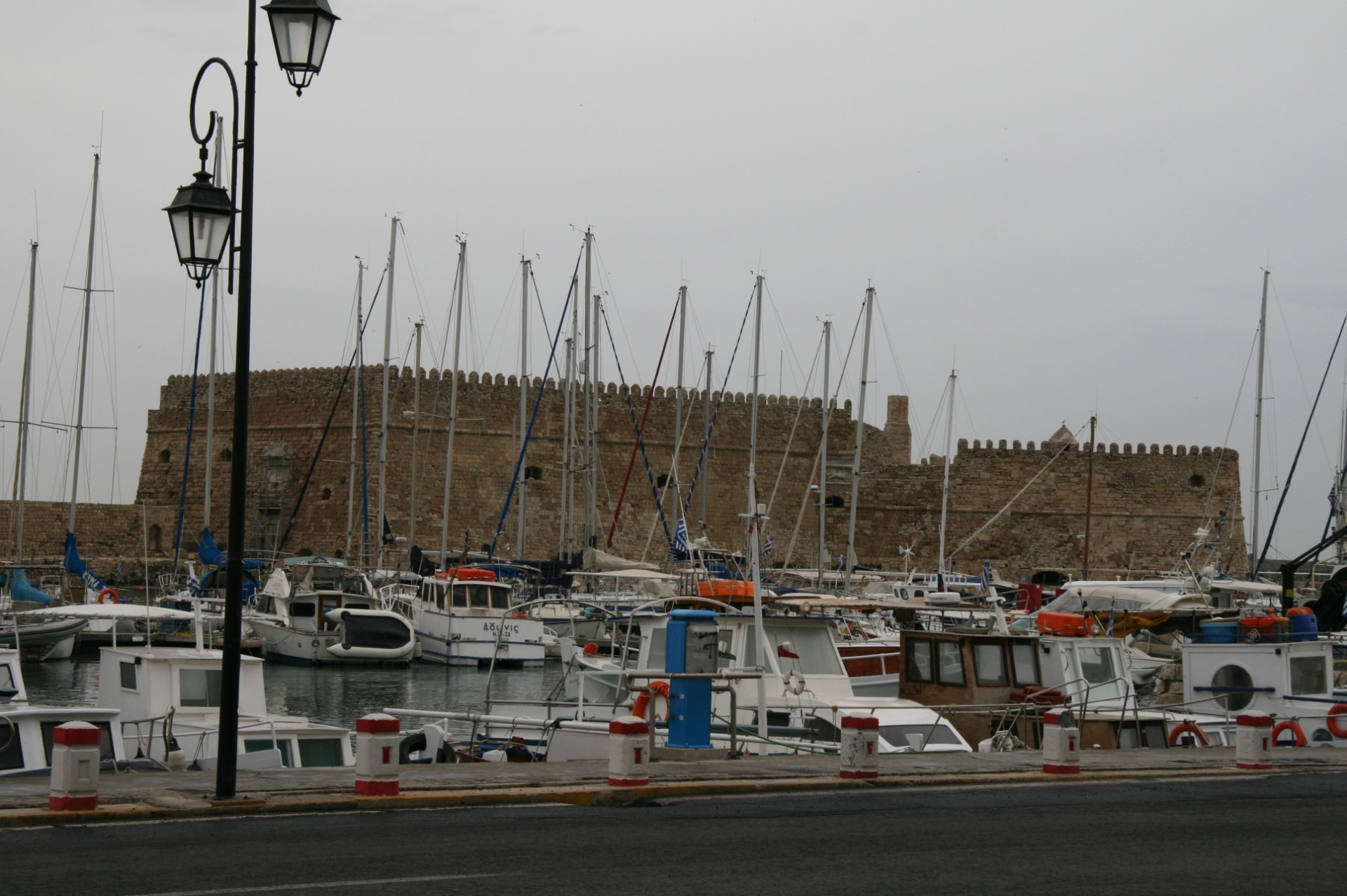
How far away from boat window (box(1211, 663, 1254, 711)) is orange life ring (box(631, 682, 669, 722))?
20.4ft

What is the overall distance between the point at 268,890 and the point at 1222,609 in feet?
74.9

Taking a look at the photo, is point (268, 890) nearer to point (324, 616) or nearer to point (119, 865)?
point (119, 865)

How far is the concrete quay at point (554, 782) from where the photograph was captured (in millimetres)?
8602

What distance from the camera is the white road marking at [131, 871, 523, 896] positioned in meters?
6.14

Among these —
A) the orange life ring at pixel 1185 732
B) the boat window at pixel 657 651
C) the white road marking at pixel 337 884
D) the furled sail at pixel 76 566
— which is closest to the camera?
the white road marking at pixel 337 884

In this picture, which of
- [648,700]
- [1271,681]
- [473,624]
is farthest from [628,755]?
[473,624]

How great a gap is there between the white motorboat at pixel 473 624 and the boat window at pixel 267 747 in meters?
14.4

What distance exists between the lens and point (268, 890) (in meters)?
6.23

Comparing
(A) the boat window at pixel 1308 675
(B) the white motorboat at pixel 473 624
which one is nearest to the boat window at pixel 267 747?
(A) the boat window at pixel 1308 675

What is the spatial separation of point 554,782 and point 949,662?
261 inches

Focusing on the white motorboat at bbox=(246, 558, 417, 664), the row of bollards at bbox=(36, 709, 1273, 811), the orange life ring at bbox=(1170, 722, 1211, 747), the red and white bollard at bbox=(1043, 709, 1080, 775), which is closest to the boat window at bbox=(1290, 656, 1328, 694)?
the orange life ring at bbox=(1170, 722, 1211, 747)

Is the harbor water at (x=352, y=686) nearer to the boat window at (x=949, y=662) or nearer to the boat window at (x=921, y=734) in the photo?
the boat window at (x=949, y=662)

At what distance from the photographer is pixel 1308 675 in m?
15.4

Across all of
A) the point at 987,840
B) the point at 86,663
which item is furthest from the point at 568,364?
the point at 987,840
